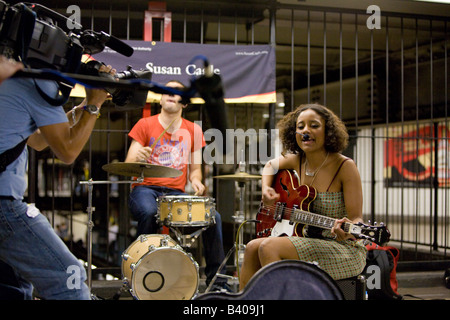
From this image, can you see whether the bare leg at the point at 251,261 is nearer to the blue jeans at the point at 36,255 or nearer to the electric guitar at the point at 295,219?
the electric guitar at the point at 295,219

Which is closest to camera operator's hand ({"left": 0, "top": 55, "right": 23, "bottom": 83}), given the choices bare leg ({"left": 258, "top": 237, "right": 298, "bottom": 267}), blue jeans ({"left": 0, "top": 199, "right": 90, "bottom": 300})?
blue jeans ({"left": 0, "top": 199, "right": 90, "bottom": 300})

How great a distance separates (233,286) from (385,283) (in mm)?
1323

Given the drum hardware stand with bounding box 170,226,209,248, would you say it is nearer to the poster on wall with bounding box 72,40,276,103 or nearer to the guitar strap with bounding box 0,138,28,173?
the poster on wall with bounding box 72,40,276,103

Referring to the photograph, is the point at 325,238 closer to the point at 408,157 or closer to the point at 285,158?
the point at 285,158

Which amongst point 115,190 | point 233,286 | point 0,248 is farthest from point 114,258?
point 0,248

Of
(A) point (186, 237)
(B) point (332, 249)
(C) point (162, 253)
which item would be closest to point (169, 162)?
(A) point (186, 237)

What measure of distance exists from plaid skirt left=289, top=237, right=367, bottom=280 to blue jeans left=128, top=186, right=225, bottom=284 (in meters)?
1.48

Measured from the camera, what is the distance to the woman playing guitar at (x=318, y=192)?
9.15 ft

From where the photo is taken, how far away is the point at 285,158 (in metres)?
3.35

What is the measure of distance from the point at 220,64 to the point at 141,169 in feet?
6.20

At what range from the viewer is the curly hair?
3.19 m

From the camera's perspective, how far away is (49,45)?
1875 millimetres

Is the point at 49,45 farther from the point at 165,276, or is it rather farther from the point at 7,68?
the point at 165,276

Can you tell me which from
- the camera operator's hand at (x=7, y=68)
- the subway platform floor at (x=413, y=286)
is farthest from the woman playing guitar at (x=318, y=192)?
the subway platform floor at (x=413, y=286)
